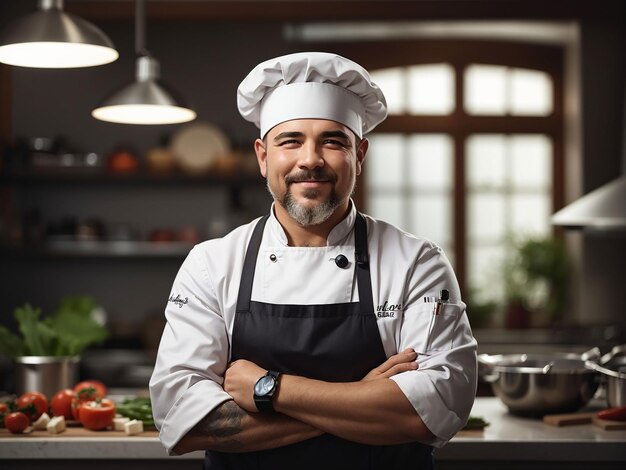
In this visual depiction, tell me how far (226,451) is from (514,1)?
15.6 feet

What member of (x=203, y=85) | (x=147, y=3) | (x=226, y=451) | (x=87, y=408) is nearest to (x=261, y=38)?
(x=203, y=85)

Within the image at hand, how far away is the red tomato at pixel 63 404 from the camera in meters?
2.65

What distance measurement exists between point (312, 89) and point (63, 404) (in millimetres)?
1288

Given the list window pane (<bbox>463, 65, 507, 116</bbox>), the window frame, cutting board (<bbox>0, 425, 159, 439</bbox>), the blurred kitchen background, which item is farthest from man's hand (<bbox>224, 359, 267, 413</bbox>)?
window pane (<bbox>463, 65, 507, 116</bbox>)

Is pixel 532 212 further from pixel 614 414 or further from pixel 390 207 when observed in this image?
pixel 614 414

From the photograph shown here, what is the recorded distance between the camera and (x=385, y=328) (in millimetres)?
2039

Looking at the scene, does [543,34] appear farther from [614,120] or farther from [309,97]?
[309,97]

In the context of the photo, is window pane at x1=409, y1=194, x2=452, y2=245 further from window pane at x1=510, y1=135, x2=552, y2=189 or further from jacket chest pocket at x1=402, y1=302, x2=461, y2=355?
jacket chest pocket at x1=402, y1=302, x2=461, y2=355

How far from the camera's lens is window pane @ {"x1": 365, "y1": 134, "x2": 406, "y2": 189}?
6.99 meters

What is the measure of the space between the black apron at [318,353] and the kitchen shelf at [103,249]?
4.12m

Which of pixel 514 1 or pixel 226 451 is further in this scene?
pixel 514 1

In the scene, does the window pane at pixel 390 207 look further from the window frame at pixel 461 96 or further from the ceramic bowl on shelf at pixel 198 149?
the ceramic bowl on shelf at pixel 198 149

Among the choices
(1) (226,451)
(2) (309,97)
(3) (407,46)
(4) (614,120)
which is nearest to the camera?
(1) (226,451)

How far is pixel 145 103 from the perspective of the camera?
2.94 m
